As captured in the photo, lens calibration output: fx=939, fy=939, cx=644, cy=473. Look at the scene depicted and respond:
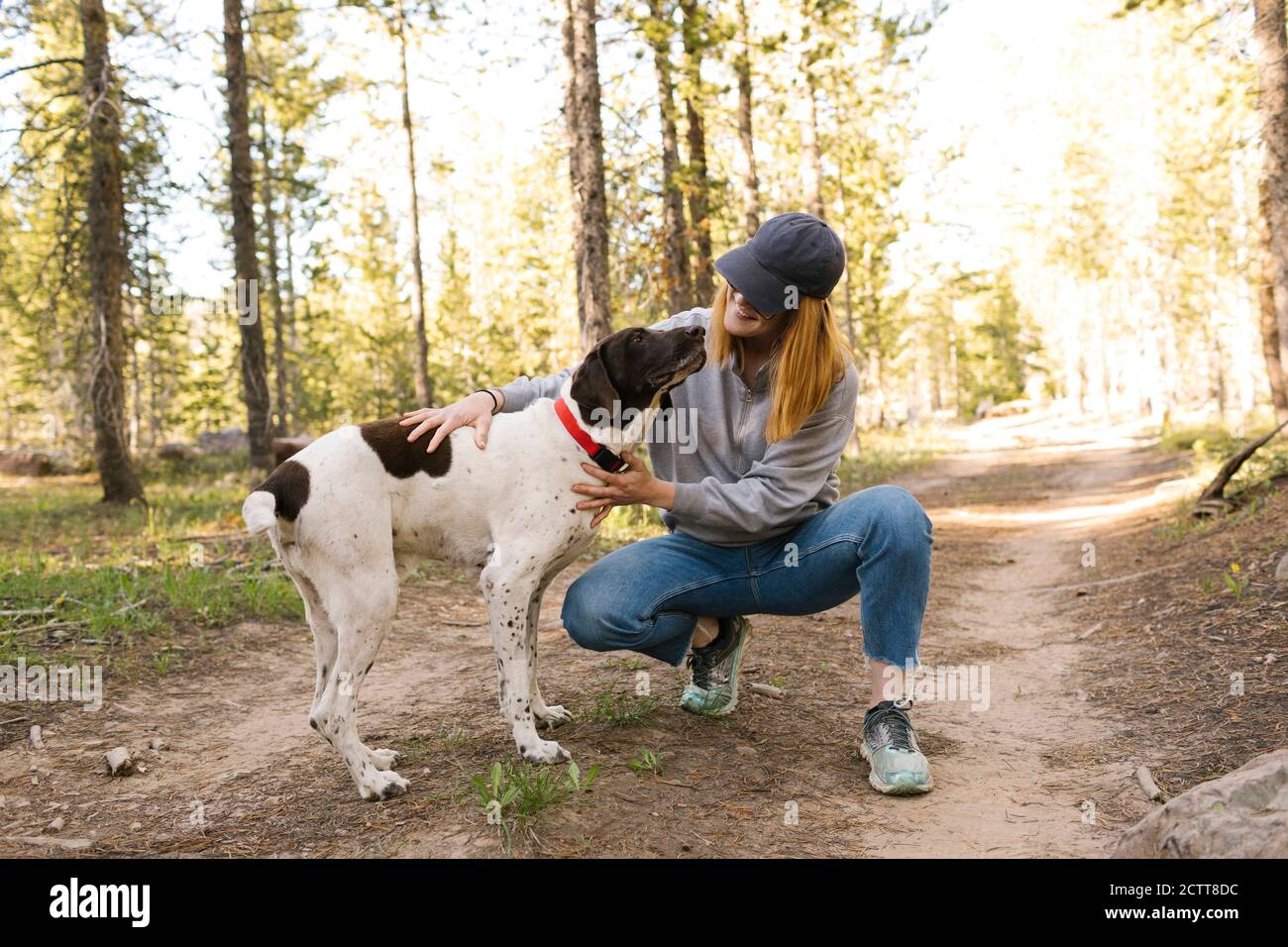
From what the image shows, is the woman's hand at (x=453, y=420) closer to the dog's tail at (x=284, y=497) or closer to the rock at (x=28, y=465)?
the dog's tail at (x=284, y=497)

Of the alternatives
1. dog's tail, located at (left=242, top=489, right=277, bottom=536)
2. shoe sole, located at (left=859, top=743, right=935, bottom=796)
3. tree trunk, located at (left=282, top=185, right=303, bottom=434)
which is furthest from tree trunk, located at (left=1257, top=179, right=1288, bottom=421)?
tree trunk, located at (left=282, top=185, right=303, bottom=434)

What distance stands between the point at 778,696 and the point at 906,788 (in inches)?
49.3

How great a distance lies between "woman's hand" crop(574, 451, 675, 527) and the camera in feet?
11.8

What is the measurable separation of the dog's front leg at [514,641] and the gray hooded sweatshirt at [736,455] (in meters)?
0.71

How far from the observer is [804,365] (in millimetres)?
3748

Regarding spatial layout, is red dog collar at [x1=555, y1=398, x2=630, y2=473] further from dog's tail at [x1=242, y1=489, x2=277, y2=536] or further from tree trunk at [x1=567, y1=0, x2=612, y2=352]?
tree trunk at [x1=567, y1=0, x2=612, y2=352]

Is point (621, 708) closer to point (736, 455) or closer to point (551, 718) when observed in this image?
point (551, 718)

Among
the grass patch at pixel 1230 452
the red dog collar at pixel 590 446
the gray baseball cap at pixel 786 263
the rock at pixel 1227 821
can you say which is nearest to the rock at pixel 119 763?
the red dog collar at pixel 590 446

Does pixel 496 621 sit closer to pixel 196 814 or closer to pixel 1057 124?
pixel 196 814

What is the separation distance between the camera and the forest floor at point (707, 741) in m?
3.10

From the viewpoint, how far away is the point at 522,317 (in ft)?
92.4

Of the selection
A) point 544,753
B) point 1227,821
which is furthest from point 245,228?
point 1227,821

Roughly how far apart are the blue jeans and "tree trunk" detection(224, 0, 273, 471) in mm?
8985

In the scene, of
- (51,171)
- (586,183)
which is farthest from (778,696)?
(51,171)
